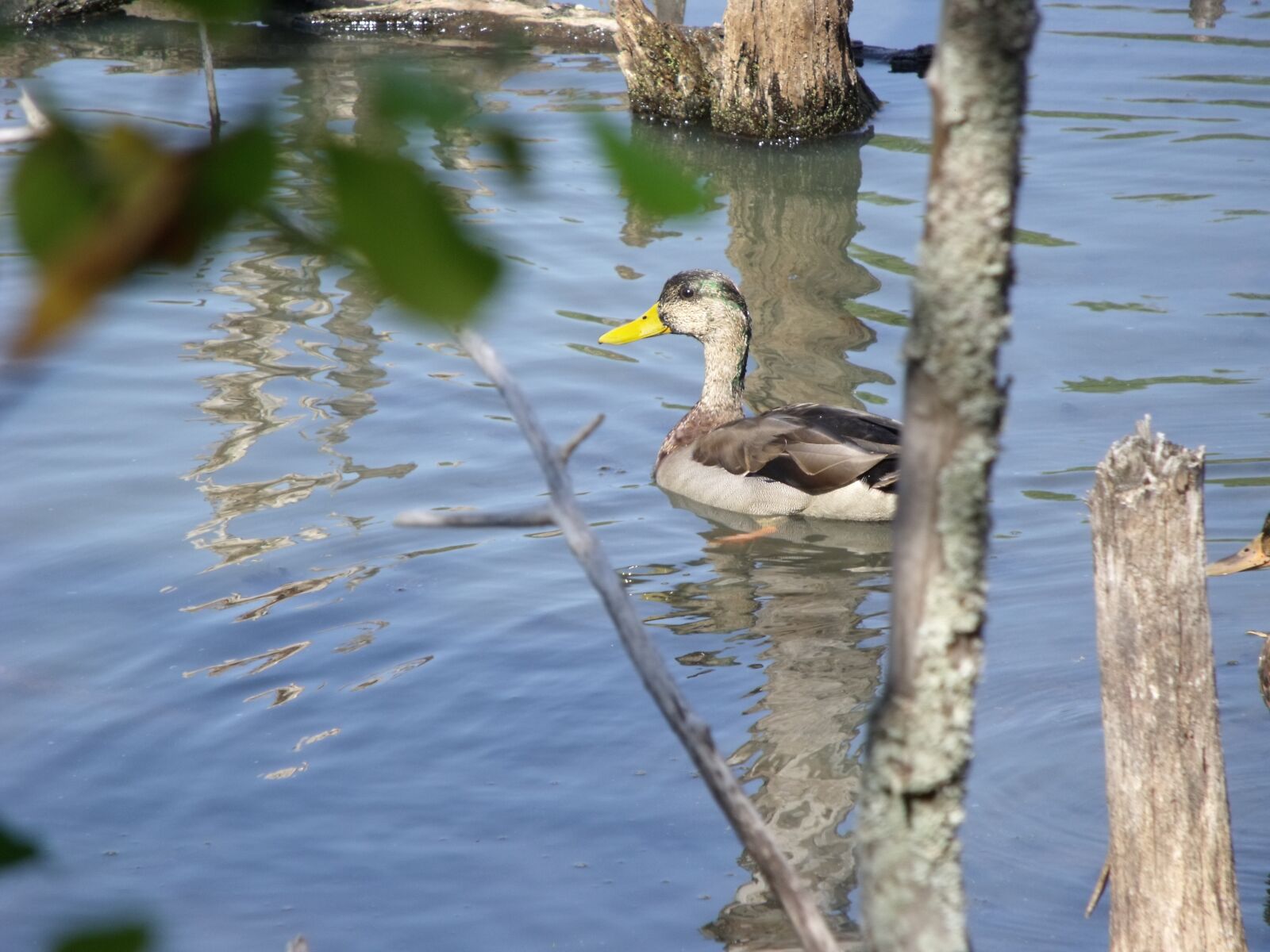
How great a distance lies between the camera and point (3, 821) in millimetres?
929

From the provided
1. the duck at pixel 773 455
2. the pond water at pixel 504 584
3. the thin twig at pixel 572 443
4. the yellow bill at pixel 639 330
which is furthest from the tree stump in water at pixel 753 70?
the thin twig at pixel 572 443

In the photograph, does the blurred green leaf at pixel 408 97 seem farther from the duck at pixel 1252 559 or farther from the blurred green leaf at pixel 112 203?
the duck at pixel 1252 559

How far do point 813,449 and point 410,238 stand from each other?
665cm

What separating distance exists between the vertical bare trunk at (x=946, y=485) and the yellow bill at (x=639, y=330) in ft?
23.5

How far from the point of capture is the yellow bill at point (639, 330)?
8.63m

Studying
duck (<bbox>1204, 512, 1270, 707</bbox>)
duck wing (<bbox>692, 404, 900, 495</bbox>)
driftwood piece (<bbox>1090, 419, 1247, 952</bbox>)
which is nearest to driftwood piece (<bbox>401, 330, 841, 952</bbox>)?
driftwood piece (<bbox>1090, 419, 1247, 952</bbox>)

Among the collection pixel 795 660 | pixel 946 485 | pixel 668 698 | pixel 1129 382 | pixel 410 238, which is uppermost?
pixel 410 238

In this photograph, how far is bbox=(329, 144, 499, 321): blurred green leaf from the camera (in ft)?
2.13

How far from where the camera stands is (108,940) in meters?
0.85

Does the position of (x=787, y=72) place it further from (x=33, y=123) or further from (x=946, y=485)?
(x=33, y=123)

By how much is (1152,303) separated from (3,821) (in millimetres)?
9528

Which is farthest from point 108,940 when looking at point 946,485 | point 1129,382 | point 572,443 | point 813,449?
point 1129,382

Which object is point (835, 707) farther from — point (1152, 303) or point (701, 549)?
point (1152, 303)

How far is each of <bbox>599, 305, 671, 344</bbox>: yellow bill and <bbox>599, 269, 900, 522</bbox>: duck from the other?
1.54 ft
